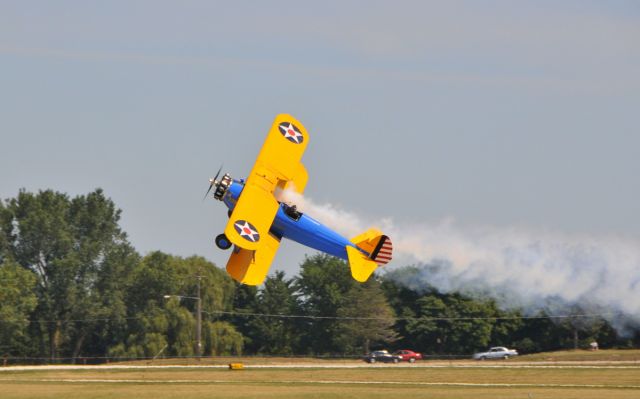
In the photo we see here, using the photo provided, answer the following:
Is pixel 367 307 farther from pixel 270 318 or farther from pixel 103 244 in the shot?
pixel 103 244

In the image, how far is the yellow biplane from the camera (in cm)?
4084

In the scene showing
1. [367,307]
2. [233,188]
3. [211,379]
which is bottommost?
[211,379]

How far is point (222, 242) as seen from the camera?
40.8 metres

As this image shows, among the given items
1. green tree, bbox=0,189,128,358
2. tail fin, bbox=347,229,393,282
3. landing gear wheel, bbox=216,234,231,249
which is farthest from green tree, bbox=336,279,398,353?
landing gear wheel, bbox=216,234,231,249

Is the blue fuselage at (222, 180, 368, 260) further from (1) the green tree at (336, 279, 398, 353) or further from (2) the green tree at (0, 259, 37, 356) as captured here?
(2) the green tree at (0, 259, 37, 356)

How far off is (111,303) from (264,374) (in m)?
45.3

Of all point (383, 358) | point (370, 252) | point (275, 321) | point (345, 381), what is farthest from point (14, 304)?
point (370, 252)

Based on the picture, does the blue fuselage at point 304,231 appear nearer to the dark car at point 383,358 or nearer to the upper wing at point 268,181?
the upper wing at point 268,181

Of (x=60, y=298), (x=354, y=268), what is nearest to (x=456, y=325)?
(x=60, y=298)

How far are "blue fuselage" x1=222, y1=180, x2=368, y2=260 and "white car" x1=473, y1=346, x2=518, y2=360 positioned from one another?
1791 inches

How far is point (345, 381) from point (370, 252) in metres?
14.5

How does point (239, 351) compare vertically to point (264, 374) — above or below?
above

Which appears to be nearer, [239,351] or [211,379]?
[211,379]

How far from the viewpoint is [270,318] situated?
11238 centimetres
